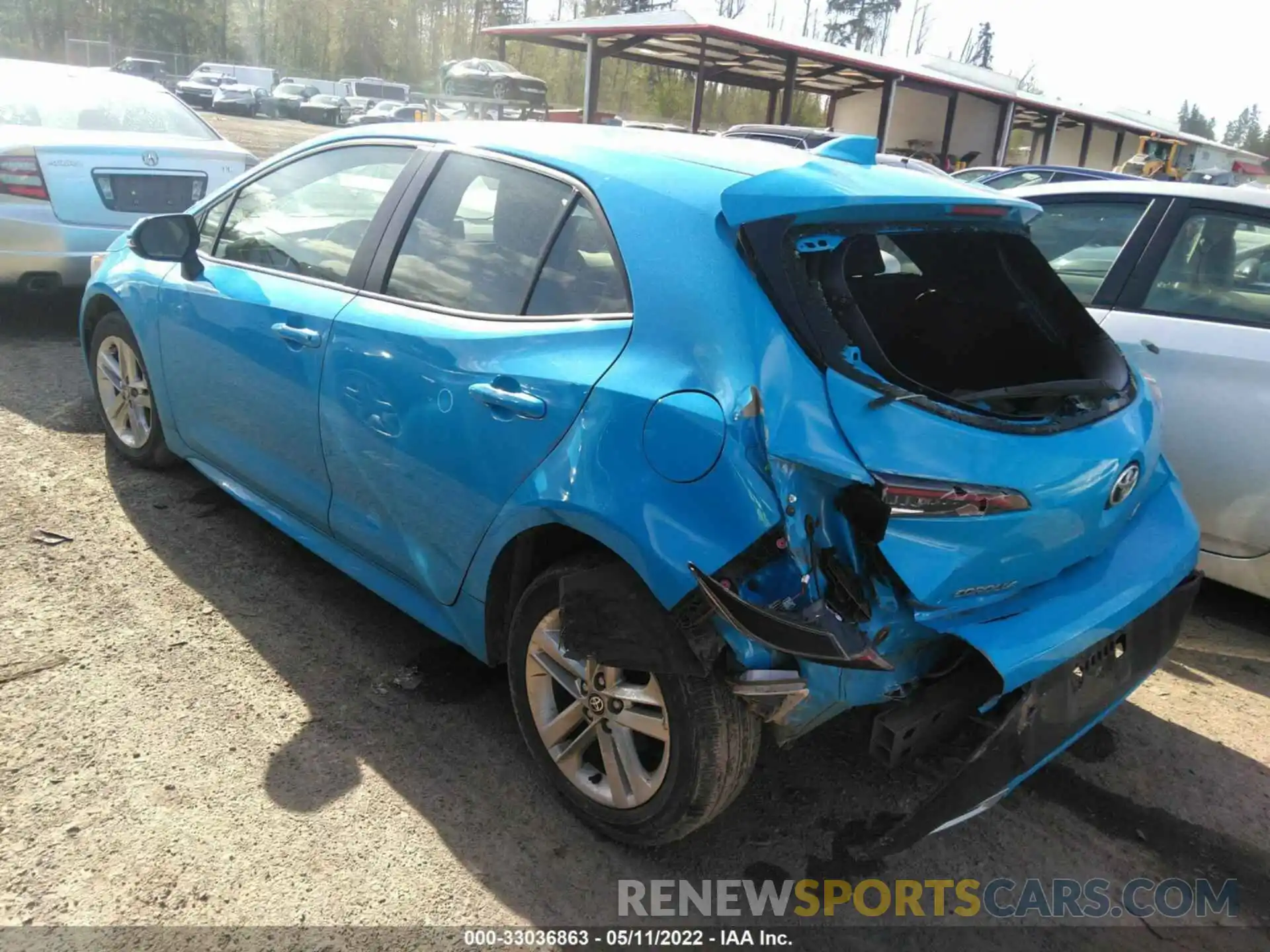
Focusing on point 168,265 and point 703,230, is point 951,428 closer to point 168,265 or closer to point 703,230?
point 703,230

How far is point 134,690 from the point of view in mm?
2910

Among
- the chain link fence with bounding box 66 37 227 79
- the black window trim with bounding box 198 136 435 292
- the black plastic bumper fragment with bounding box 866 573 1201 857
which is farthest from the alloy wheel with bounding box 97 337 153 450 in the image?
the chain link fence with bounding box 66 37 227 79

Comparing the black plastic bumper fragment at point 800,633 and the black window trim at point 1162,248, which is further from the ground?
the black window trim at point 1162,248

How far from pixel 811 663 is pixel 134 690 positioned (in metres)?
2.11

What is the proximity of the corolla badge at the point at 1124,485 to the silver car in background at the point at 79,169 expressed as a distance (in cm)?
603

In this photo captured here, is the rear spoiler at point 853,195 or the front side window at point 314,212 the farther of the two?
the front side window at point 314,212

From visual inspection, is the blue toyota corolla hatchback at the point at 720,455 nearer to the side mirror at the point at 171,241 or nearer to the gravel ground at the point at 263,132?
the side mirror at the point at 171,241

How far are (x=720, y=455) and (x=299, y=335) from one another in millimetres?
1708

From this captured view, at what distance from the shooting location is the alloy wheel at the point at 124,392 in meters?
4.23

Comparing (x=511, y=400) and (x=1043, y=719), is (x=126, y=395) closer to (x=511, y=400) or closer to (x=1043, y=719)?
(x=511, y=400)

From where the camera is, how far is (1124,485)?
2.38m

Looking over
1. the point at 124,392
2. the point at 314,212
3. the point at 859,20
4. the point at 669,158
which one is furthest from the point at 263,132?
the point at 859,20

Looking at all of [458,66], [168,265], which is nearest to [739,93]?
[458,66]

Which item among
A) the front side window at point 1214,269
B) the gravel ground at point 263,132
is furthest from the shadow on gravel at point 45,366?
the gravel ground at point 263,132
